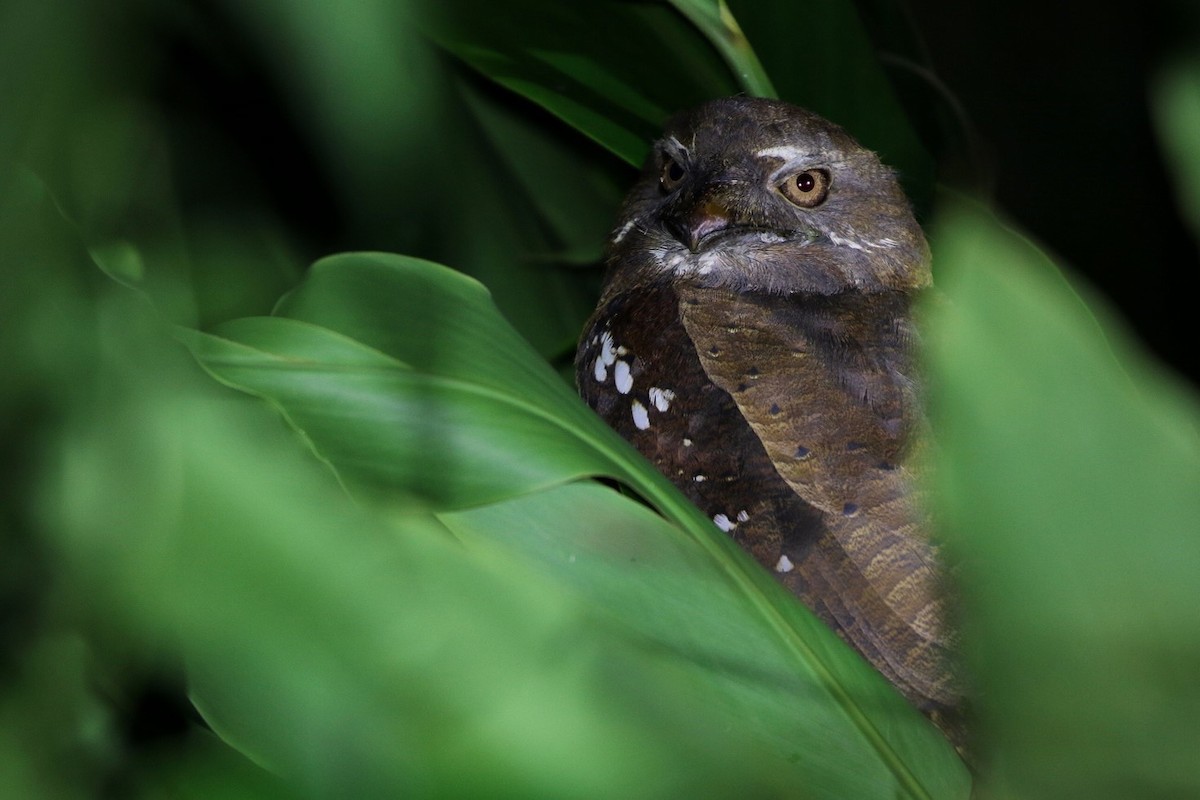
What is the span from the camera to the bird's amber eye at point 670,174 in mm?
1597

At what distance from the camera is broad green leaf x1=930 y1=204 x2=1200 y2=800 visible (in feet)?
1.17

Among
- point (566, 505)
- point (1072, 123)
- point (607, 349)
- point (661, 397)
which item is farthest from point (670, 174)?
point (1072, 123)

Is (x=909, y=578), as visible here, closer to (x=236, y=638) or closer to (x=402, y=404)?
(x=402, y=404)

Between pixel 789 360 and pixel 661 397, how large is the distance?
0.49ft

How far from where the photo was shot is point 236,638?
411 millimetres

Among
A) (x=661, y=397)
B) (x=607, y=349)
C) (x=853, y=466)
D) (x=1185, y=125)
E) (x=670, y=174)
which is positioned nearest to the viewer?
(x=1185, y=125)

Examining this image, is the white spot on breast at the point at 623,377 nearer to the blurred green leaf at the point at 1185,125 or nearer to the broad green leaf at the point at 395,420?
the broad green leaf at the point at 395,420

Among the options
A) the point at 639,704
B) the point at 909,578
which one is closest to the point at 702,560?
the point at 639,704

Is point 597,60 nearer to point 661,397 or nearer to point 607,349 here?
point 607,349

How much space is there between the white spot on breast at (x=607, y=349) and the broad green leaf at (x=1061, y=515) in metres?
0.99

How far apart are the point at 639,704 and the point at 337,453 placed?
0.20 meters

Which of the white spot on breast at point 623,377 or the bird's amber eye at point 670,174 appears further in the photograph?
the bird's amber eye at point 670,174

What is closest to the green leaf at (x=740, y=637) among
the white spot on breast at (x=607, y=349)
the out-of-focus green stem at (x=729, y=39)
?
the white spot on breast at (x=607, y=349)

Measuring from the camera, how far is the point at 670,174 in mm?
1618
